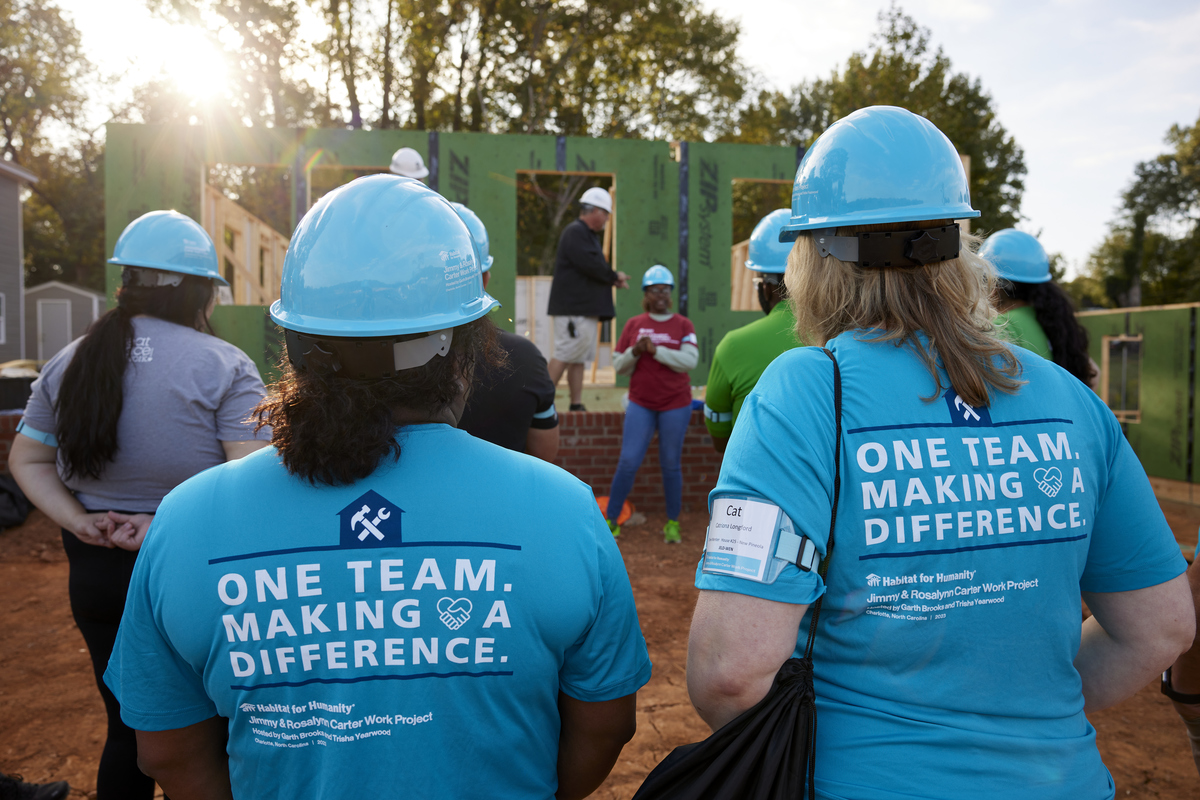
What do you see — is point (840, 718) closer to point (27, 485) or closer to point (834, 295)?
point (834, 295)

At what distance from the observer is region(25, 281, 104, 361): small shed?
3278cm

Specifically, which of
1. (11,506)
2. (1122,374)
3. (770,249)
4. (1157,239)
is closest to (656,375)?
(770,249)

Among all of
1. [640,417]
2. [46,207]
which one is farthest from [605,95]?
[46,207]

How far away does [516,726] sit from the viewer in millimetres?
1191

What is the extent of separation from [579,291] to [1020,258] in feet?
16.6

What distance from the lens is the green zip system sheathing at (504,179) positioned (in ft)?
33.4

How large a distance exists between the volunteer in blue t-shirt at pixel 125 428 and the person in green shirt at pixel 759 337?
2.02 m

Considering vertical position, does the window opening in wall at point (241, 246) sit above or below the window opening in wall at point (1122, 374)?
above

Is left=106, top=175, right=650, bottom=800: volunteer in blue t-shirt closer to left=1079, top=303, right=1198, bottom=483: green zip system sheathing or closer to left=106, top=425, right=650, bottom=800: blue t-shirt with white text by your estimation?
left=106, top=425, right=650, bottom=800: blue t-shirt with white text

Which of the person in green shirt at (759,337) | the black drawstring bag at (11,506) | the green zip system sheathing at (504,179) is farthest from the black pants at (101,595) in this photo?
the green zip system sheathing at (504,179)

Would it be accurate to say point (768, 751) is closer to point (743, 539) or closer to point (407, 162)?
point (743, 539)

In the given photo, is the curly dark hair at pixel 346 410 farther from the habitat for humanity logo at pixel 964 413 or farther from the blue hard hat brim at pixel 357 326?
the habitat for humanity logo at pixel 964 413

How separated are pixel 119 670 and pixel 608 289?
7.28 meters

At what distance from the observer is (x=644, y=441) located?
6738 millimetres
